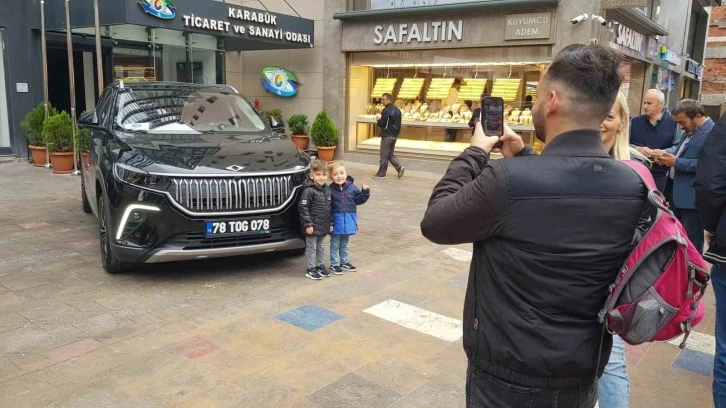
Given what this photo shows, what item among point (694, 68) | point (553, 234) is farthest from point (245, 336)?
point (694, 68)

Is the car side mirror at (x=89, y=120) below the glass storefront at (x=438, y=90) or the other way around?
below

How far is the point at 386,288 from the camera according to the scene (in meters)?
5.28

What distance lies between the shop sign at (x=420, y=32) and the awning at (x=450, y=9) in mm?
257

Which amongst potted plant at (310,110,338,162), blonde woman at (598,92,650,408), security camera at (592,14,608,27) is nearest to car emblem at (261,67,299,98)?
potted plant at (310,110,338,162)

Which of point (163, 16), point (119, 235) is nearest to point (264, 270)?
point (119, 235)

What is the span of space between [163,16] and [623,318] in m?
11.5

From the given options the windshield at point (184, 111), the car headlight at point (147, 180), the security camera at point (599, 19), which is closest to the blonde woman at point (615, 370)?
the car headlight at point (147, 180)

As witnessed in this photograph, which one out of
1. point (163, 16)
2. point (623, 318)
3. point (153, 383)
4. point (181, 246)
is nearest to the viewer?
point (623, 318)

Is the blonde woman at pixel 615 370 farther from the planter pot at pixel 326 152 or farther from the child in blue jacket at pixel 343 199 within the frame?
the planter pot at pixel 326 152

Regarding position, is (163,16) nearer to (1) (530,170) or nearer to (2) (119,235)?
(2) (119,235)

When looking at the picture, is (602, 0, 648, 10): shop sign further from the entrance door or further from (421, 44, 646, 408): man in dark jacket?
the entrance door

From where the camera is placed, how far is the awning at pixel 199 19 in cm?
1102

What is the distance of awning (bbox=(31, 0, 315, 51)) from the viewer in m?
11.0

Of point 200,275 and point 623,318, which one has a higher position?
point 623,318
